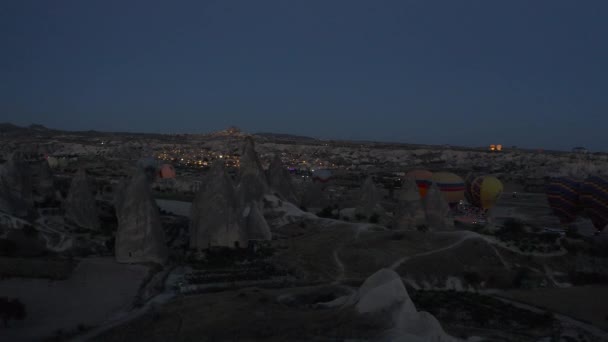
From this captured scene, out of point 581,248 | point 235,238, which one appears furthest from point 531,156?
point 235,238

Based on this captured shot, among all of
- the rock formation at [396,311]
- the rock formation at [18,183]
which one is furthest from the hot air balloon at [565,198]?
the rock formation at [18,183]

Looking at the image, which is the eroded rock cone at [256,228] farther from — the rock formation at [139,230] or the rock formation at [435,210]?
the rock formation at [435,210]

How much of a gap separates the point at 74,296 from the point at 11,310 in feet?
10.7

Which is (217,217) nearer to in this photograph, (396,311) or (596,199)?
(396,311)

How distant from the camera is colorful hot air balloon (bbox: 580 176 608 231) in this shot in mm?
39625

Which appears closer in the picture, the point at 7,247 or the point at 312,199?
the point at 7,247

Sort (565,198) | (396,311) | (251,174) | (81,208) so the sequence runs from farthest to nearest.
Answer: (565,198), (251,174), (81,208), (396,311)

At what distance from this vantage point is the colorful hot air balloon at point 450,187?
48.6 m

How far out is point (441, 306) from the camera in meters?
20.3

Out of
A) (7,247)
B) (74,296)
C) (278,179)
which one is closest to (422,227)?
(278,179)

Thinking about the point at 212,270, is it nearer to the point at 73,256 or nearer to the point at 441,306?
the point at 73,256

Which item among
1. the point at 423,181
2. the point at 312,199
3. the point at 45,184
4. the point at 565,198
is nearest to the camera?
the point at 45,184

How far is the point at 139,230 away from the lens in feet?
82.1

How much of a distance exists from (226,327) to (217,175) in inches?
481
